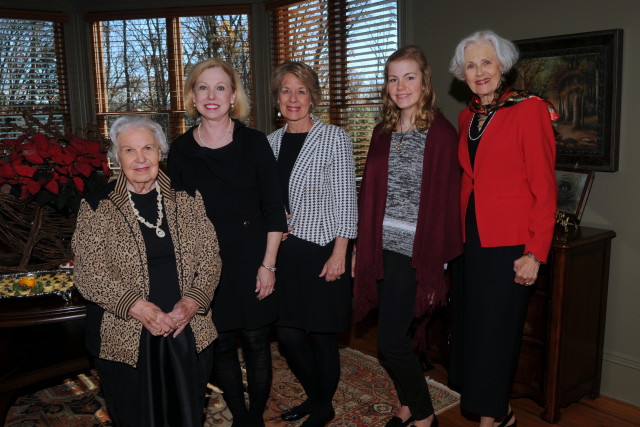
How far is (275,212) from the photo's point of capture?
86.7 inches

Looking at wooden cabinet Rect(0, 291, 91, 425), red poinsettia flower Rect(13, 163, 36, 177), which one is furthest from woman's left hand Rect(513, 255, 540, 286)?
red poinsettia flower Rect(13, 163, 36, 177)

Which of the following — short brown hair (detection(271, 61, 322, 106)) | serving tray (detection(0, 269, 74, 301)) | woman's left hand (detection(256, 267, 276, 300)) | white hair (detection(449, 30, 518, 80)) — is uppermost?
white hair (detection(449, 30, 518, 80))

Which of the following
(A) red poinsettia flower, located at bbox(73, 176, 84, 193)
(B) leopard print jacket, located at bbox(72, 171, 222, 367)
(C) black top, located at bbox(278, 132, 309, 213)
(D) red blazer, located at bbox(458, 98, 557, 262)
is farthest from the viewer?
(A) red poinsettia flower, located at bbox(73, 176, 84, 193)

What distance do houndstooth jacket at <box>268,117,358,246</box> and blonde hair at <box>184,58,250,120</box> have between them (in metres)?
0.30

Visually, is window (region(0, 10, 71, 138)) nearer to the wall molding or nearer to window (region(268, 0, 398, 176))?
window (region(268, 0, 398, 176))

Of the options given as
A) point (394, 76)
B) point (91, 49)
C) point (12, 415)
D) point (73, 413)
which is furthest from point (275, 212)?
point (91, 49)

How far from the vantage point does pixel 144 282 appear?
1882 mm

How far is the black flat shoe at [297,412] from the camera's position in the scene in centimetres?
268

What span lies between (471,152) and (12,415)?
243cm

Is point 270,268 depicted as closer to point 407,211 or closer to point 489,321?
point 407,211

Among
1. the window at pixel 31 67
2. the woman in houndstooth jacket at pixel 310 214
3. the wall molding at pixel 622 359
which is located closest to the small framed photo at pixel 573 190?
the wall molding at pixel 622 359

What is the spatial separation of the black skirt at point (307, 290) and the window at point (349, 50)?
70.0 inches

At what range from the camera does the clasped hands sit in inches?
72.4

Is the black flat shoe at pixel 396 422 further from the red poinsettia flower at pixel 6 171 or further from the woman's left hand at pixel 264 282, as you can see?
the red poinsettia flower at pixel 6 171
